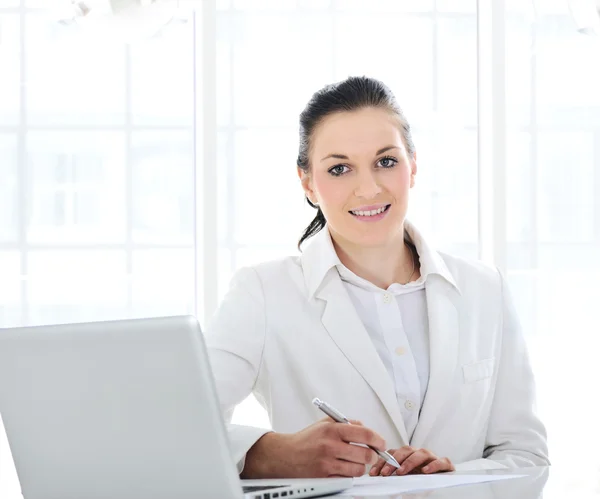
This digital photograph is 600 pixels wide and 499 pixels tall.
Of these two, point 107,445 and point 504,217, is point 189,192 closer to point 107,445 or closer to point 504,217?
point 504,217

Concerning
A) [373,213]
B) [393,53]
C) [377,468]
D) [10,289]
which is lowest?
[377,468]

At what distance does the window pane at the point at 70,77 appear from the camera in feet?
12.9

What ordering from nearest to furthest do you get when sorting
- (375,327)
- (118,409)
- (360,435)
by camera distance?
(118,409) → (360,435) → (375,327)

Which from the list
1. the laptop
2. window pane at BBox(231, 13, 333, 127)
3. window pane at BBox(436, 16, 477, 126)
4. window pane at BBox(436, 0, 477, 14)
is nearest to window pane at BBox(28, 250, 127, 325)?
A: window pane at BBox(231, 13, 333, 127)

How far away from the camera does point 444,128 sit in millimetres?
4176

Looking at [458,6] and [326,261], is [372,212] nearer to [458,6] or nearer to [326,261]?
[326,261]

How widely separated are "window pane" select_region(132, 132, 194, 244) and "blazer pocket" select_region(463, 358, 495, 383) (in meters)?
2.27

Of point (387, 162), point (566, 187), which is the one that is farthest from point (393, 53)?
point (387, 162)

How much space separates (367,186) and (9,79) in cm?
247

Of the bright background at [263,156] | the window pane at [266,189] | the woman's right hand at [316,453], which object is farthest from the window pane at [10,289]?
the woman's right hand at [316,453]

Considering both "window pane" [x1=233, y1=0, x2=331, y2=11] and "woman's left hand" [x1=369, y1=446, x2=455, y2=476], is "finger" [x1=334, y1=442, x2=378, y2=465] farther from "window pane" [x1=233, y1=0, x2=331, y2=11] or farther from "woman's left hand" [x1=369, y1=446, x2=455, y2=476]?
"window pane" [x1=233, y1=0, x2=331, y2=11]

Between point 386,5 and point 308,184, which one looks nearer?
point 308,184

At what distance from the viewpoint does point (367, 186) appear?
201 cm

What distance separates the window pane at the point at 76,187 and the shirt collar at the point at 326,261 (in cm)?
208
